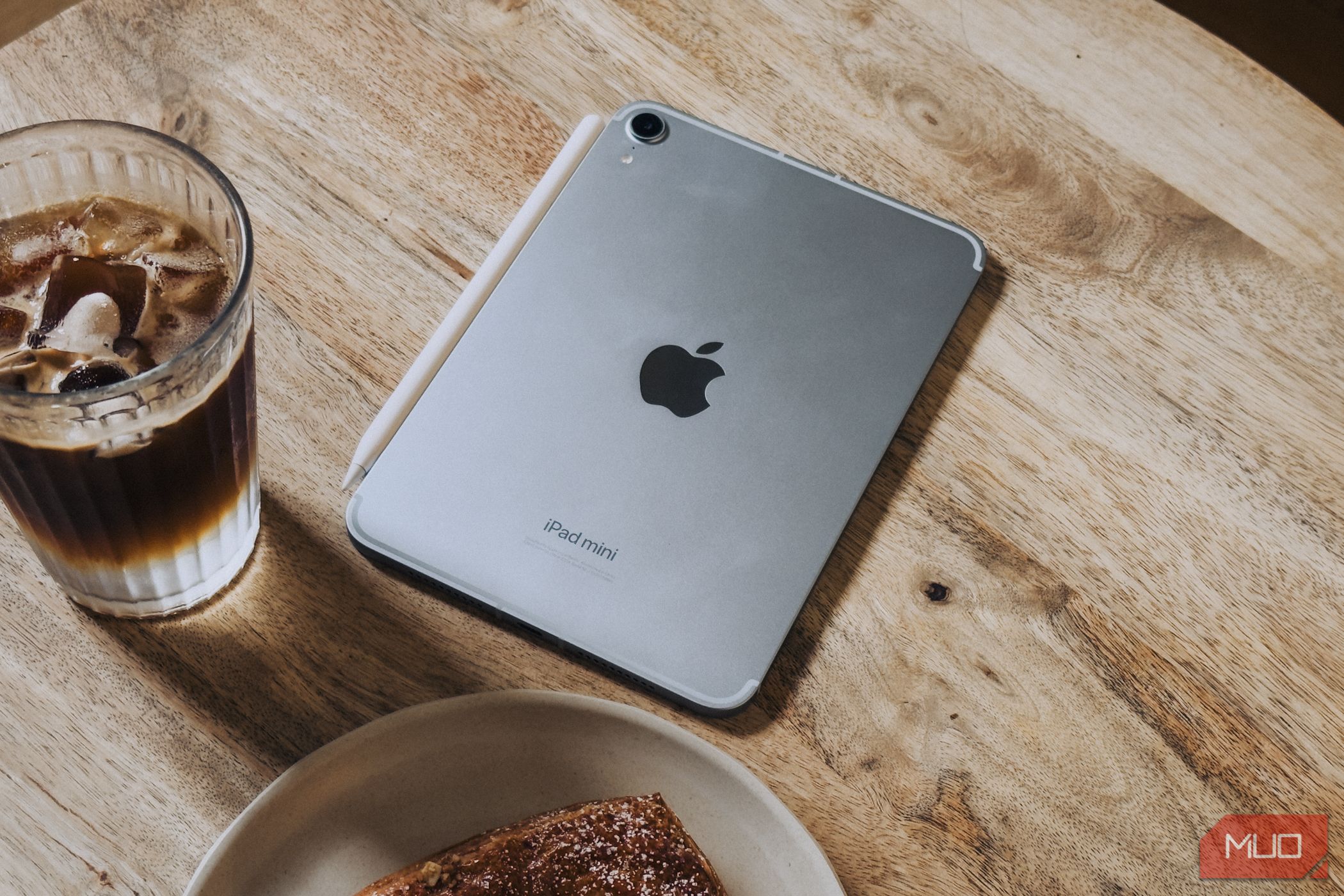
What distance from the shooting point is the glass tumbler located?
0.61 metres

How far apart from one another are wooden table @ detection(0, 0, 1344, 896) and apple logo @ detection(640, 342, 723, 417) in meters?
0.16

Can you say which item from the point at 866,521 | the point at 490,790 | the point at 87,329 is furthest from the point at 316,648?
the point at 866,521

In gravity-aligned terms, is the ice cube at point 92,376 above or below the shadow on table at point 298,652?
above

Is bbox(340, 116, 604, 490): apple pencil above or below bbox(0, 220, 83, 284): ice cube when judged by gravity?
below

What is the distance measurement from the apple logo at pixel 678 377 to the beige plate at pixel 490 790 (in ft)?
0.83

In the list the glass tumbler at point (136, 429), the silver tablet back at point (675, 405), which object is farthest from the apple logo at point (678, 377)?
the glass tumbler at point (136, 429)

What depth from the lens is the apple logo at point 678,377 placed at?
86 centimetres

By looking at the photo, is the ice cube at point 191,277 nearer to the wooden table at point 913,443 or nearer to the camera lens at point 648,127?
the wooden table at point 913,443

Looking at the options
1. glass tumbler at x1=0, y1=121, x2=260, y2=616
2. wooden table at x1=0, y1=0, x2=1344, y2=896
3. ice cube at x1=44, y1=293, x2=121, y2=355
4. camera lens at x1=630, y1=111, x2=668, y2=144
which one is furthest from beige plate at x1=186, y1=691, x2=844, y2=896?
camera lens at x1=630, y1=111, x2=668, y2=144

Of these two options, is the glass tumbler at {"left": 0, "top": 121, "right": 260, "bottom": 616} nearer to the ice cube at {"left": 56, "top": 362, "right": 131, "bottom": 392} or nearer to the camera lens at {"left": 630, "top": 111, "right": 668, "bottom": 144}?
the ice cube at {"left": 56, "top": 362, "right": 131, "bottom": 392}

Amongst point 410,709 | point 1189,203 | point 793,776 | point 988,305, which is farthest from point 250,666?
point 1189,203

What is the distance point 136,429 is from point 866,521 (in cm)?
53

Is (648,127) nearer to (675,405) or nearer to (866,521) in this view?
(675,405)

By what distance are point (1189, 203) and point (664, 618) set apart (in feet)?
2.12
